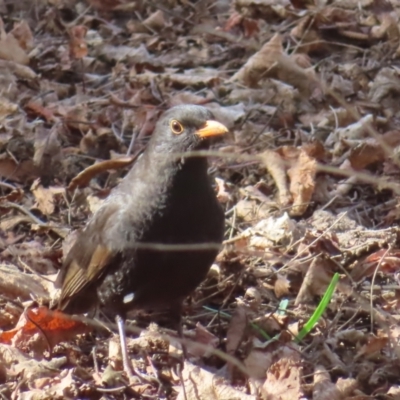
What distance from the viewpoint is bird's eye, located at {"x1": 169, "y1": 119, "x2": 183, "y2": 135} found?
4.62m

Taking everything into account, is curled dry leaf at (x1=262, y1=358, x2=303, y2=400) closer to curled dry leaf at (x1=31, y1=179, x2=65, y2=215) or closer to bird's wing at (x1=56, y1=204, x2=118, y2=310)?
bird's wing at (x1=56, y1=204, x2=118, y2=310)

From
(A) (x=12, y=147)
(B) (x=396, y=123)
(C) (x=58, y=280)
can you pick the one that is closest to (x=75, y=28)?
(A) (x=12, y=147)

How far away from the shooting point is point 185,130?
4.62 metres

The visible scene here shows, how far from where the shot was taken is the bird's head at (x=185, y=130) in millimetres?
4559

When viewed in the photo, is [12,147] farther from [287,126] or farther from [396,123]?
[396,123]

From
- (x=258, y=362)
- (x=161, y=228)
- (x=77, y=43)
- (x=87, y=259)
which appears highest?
(x=161, y=228)

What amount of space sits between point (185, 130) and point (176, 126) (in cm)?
5

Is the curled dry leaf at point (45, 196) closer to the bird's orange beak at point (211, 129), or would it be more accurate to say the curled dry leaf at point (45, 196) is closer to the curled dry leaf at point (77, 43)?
the bird's orange beak at point (211, 129)

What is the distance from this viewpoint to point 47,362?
4484 millimetres

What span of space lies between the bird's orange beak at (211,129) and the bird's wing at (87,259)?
1.93 ft

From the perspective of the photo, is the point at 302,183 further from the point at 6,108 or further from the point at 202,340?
the point at 6,108

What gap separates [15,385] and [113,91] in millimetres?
3693

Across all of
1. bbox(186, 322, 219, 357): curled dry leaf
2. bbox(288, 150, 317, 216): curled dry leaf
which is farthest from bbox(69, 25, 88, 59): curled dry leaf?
bbox(186, 322, 219, 357): curled dry leaf

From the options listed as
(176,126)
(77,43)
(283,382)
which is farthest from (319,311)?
(77,43)
